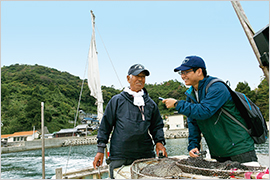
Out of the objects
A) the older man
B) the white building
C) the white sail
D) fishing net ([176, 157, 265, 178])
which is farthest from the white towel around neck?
the white building

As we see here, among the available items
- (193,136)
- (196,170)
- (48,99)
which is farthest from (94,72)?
(48,99)

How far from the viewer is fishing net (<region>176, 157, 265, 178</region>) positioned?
1.09 meters

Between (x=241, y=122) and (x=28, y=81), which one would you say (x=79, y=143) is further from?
(x=28, y=81)

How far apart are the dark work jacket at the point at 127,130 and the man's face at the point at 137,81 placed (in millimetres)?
115

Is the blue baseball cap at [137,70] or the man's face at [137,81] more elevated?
the blue baseball cap at [137,70]

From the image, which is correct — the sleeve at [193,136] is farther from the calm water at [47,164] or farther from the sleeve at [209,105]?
the calm water at [47,164]

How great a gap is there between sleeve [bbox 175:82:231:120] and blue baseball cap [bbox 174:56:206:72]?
0.26m

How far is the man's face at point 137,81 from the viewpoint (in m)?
2.11

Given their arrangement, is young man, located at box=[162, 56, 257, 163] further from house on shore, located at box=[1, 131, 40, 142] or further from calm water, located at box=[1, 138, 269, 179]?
house on shore, located at box=[1, 131, 40, 142]

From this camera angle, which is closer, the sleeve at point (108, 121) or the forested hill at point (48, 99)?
the sleeve at point (108, 121)

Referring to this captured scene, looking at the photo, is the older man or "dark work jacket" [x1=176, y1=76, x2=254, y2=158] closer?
"dark work jacket" [x1=176, y1=76, x2=254, y2=158]

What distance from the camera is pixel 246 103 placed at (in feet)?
4.76

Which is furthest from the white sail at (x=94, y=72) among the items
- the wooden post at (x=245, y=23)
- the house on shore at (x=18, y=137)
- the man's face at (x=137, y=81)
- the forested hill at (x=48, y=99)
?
the house on shore at (x=18, y=137)

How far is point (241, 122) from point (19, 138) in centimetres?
4758
